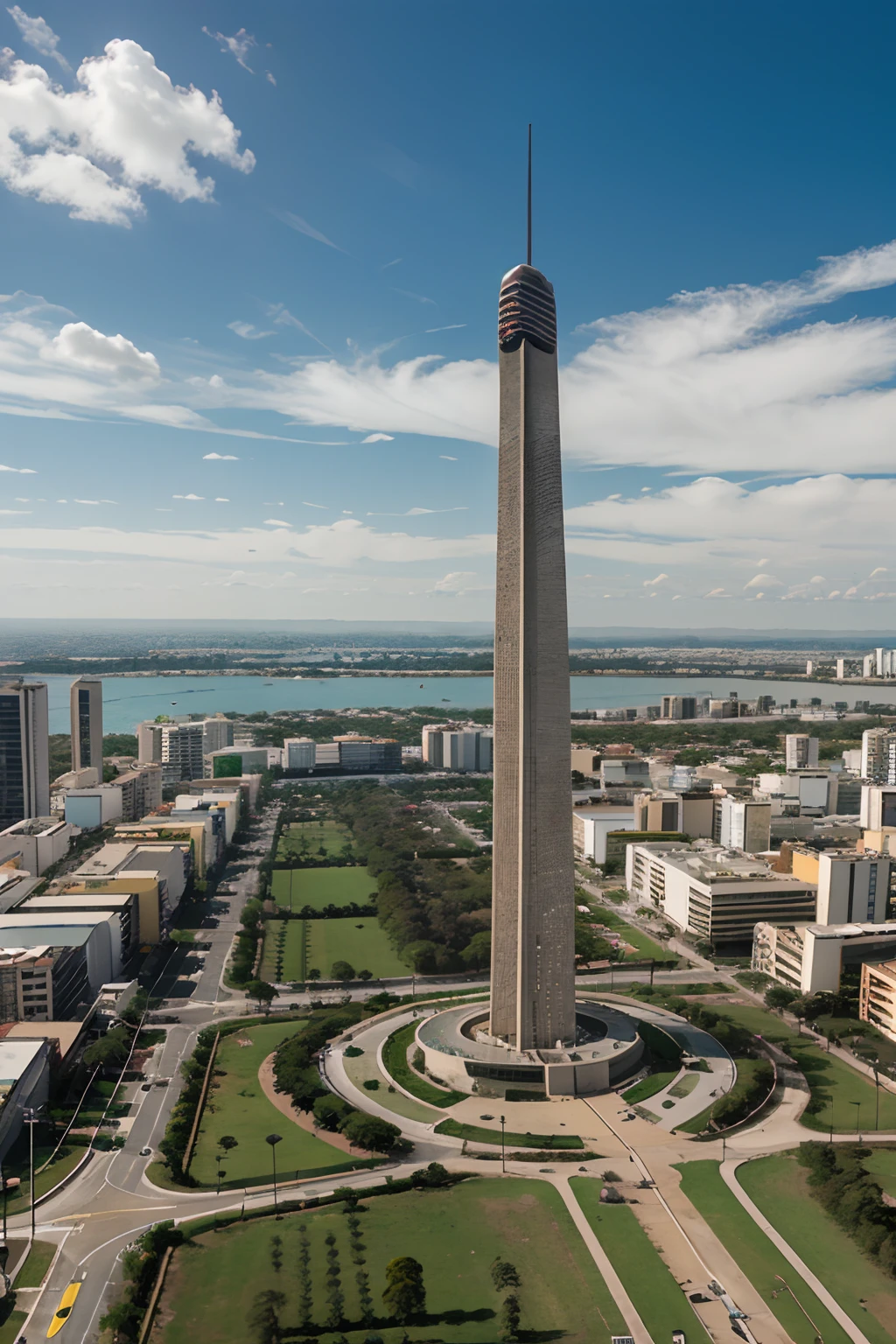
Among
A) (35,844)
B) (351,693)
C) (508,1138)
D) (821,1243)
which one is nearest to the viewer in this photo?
(821,1243)

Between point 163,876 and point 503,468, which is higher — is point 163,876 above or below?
below

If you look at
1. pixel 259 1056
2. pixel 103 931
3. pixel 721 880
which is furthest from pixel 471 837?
pixel 259 1056

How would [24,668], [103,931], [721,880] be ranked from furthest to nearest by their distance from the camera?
[24,668], [721,880], [103,931]

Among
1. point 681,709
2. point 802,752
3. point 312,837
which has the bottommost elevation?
point 312,837

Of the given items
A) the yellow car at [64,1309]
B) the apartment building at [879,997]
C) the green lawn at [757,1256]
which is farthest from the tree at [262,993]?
the apartment building at [879,997]

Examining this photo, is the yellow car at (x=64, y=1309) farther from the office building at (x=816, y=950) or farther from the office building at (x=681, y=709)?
the office building at (x=681, y=709)

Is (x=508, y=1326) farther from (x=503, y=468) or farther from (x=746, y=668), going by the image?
(x=746, y=668)

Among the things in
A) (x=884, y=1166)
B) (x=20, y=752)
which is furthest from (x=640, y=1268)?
(x=20, y=752)

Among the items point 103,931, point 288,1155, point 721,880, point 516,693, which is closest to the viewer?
Result: point 288,1155

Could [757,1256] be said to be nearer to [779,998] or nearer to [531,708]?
[531,708]
